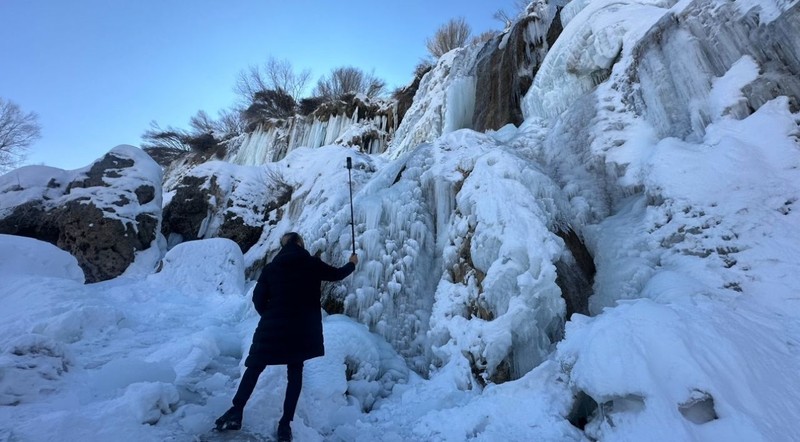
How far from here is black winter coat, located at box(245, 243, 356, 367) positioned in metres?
2.88

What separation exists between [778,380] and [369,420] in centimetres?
320

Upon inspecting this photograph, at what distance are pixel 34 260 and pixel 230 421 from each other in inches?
238

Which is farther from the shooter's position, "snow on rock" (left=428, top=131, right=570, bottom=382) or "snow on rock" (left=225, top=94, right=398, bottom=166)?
"snow on rock" (left=225, top=94, right=398, bottom=166)

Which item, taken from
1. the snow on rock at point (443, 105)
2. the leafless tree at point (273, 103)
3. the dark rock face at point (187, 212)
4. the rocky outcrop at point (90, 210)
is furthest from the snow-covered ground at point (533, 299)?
the leafless tree at point (273, 103)

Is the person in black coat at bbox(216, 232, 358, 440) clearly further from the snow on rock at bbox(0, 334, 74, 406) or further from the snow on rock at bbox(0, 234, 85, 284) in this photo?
the snow on rock at bbox(0, 234, 85, 284)

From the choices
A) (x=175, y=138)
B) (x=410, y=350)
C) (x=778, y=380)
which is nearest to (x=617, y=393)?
(x=778, y=380)

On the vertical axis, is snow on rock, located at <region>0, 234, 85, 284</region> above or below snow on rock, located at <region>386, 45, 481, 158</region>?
below

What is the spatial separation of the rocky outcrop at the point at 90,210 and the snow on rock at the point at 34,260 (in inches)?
88.6

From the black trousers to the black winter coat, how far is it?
2.6 inches

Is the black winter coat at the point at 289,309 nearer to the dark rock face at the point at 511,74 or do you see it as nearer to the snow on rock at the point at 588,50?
the snow on rock at the point at 588,50

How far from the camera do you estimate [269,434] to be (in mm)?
2881

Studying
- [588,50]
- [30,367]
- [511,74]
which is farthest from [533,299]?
[511,74]

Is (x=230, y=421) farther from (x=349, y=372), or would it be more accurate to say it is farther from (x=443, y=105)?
(x=443, y=105)

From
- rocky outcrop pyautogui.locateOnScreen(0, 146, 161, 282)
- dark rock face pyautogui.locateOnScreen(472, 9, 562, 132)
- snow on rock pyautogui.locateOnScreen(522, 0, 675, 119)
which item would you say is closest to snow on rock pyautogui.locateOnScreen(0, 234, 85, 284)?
rocky outcrop pyautogui.locateOnScreen(0, 146, 161, 282)
